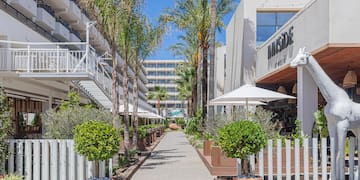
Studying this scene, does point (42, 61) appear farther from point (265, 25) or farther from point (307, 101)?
point (265, 25)

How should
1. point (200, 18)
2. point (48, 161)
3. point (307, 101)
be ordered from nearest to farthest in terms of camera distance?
point (48, 161)
point (307, 101)
point (200, 18)

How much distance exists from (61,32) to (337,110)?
99.8 ft

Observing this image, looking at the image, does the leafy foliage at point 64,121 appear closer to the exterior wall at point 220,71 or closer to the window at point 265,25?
the window at point 265,25

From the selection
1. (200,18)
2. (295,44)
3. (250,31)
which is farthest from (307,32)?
(200,18)

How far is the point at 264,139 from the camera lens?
10.7m

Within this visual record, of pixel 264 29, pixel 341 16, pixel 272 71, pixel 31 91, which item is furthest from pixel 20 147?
pixel 264 29

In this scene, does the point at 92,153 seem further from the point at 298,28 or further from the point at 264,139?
the point at 298,28

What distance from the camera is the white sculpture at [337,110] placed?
1045cm

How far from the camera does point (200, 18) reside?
31906mm

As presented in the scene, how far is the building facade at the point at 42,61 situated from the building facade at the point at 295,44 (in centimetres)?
735

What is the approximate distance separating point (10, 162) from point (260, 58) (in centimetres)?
1567

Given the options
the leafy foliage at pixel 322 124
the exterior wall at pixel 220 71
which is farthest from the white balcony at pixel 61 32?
the leafy foliage at pixel 322 124

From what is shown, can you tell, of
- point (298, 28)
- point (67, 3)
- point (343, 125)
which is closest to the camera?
point (343, 125)

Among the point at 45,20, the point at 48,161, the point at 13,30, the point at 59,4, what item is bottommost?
the point at 48,161
